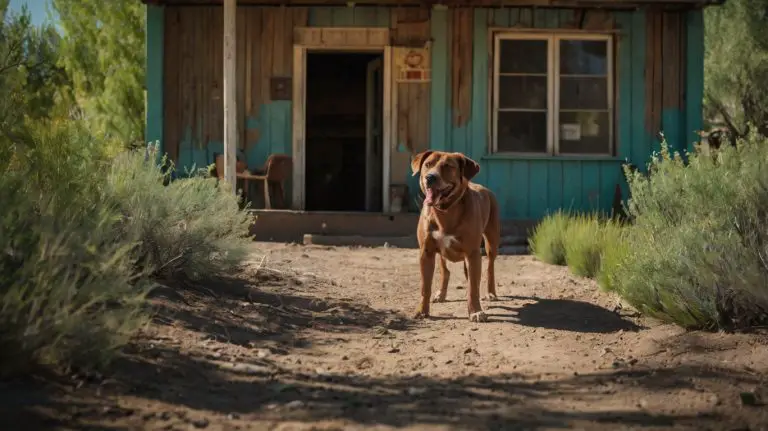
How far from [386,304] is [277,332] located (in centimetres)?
158

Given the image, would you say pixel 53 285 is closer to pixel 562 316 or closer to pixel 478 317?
pixel 478 317

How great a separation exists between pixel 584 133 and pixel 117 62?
10305 millimetres

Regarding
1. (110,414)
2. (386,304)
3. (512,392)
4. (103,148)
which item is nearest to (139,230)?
(103,148)

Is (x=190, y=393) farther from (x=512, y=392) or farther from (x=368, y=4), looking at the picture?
(x=368, y=4)

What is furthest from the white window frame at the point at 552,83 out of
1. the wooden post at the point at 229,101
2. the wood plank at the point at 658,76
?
the wooden post at the point at 229,101

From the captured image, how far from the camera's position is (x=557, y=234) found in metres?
10.2

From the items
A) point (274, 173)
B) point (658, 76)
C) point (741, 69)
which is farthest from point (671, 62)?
point (741, 69)

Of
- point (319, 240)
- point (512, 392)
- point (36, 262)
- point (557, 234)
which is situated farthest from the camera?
point (319, 240)

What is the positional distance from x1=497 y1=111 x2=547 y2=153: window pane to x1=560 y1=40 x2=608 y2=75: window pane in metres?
0.71

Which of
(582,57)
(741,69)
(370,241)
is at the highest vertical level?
(741,69)

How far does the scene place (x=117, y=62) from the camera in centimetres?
1897

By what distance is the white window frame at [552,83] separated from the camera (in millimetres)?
12539

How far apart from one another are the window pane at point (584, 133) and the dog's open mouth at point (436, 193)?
248 inches

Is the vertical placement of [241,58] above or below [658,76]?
above
